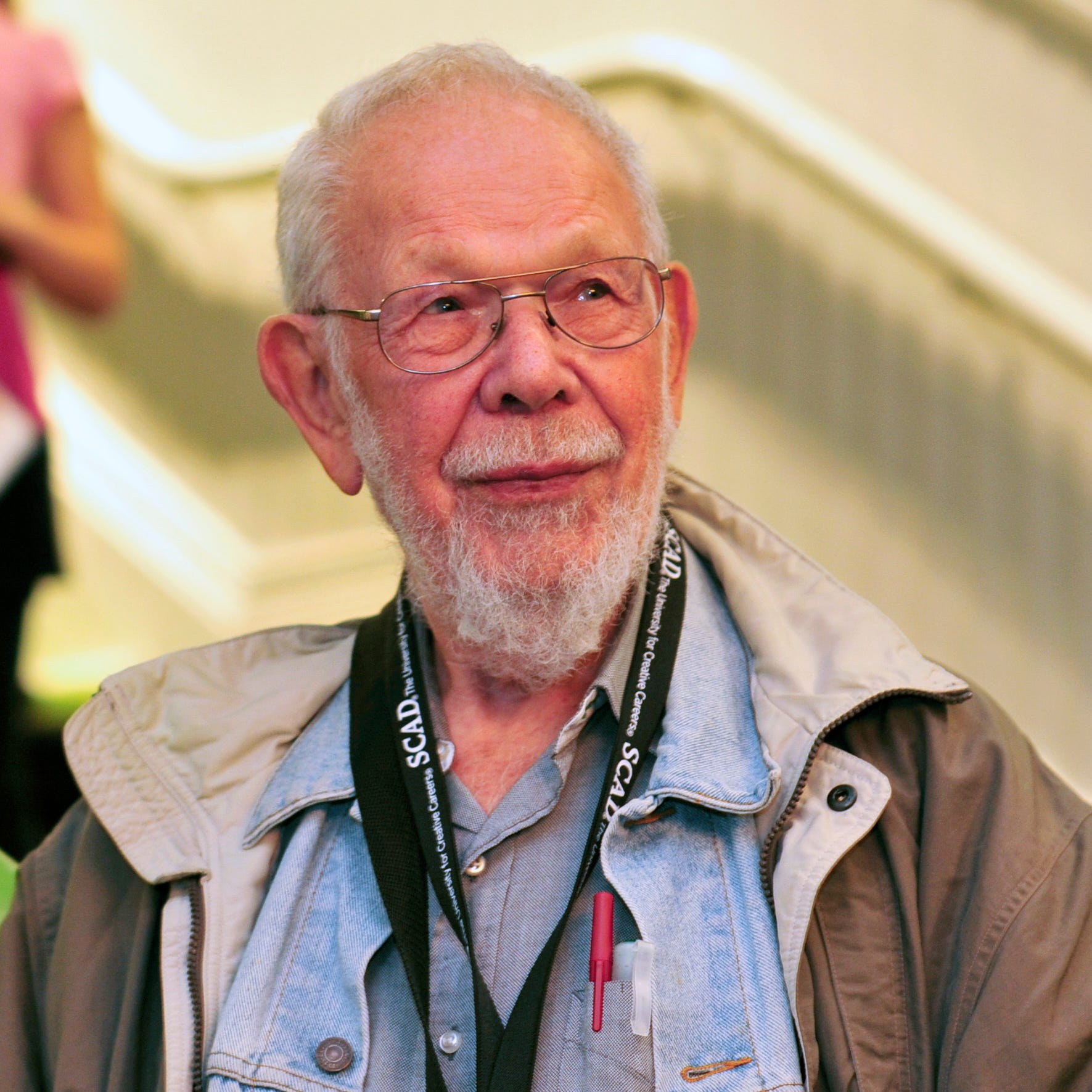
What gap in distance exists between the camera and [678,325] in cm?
190

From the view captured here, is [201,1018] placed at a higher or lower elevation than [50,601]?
lower

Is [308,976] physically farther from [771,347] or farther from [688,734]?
[771,347]

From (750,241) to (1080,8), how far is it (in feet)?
2.65

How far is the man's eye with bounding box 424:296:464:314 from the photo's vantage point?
66.2 inches

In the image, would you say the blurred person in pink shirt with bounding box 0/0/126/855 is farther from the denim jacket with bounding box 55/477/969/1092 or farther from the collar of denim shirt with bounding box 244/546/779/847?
the collar of denim shirt with bounding box 244/546/779/847

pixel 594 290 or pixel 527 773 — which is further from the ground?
pixel 594 290

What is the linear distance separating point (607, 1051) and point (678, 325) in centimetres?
101

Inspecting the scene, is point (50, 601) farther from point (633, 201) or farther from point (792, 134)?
point (792, 134)

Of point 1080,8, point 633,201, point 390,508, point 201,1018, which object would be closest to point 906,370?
point 1080,8

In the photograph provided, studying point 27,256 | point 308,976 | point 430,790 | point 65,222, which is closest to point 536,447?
point 430,790

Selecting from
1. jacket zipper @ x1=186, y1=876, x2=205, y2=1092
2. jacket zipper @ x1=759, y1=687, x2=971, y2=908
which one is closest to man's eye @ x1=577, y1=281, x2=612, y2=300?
jacket zipper @ x1=759, y1=687, x2=971, y2=908

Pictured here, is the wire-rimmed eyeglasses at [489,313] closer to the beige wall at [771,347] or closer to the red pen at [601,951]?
the red pen at [601,951]

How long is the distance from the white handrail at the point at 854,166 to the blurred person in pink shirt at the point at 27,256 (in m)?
0.36

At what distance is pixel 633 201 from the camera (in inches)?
70.2
